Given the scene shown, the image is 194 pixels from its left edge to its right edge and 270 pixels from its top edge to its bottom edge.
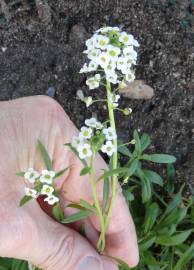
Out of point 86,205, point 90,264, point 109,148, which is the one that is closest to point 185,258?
point 90,264

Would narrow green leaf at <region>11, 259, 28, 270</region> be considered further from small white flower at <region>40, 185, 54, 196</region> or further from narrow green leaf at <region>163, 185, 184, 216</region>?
small white flower at <region>40, 185, 54, 196</region>

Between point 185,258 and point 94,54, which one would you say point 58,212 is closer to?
point 185,258

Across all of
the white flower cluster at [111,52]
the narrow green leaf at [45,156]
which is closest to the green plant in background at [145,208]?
the narrow green leaf at [45,156]

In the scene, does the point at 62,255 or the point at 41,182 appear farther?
the point at 62,255

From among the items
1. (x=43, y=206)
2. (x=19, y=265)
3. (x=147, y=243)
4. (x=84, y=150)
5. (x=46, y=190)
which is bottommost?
(x=19, y=265)

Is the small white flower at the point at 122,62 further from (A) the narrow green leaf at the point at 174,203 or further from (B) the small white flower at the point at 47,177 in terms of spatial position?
(A) the narrow green leaf at the point at 174,203

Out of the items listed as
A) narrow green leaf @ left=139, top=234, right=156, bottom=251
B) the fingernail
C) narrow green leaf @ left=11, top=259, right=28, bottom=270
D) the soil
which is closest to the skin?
the fingernail
